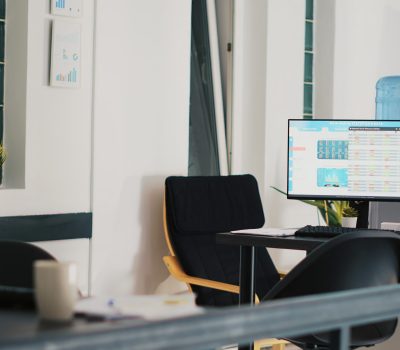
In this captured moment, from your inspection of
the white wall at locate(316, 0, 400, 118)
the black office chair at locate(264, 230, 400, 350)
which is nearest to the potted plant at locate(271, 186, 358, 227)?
the white wall at locate(316, 0, 400, 118)

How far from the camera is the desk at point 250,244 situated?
313 cm

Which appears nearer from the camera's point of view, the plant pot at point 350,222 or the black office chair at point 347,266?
the black office chair at point 347,266

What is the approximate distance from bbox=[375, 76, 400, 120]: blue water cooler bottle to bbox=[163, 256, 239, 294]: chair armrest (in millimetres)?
2116

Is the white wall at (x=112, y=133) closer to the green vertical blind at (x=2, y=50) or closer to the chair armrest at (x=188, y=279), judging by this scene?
the green vertical blind at (x=2, y=50)

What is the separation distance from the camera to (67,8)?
3.86 metres

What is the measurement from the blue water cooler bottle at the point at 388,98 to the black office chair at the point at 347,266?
316 cm

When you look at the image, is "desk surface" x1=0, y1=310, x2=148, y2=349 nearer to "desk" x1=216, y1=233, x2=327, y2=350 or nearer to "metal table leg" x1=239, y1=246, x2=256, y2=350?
"desk" x1=216, y1=233, x2=327, y2=350

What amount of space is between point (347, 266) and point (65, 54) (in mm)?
1873

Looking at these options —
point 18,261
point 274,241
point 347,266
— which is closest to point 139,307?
point 18,261

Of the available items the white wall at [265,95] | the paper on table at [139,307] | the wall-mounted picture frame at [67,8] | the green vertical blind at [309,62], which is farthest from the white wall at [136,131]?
the paper on table at [139,307]

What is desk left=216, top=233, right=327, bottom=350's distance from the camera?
313 centimetres

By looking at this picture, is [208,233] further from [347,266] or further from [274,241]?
[347,266]

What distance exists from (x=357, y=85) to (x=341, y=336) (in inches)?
163

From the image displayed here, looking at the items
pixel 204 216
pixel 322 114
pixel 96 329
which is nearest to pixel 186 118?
pixel 204 216
